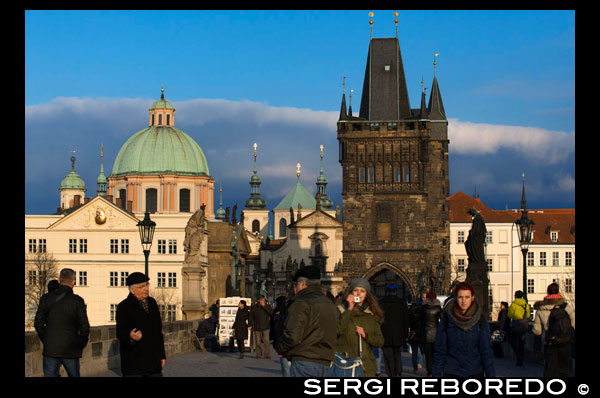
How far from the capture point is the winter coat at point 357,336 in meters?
10.3

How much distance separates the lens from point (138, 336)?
1011 cm

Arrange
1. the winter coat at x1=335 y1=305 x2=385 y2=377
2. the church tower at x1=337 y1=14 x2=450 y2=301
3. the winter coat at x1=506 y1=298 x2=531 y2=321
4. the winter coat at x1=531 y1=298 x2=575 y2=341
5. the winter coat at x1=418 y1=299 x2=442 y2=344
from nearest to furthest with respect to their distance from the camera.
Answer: the winter coat at x1=335 y1=305 x2=385 y2=377, the winter coat at x1=531 y1=298 x2=575 y2=341, the winter coat at x1=418 y1=299 x2=442 y2=344, the winter coat at x1=506 y1=298 x2=531 y2=321, the church tower at x1=337 y1=14 x2=450 y2=301

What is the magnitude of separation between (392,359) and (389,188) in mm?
68123

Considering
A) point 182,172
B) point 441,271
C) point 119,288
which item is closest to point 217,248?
point 119,288

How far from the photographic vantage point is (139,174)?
329 feet

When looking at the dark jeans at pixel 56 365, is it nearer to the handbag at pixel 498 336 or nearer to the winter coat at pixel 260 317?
the winter coat at pixel 260 317

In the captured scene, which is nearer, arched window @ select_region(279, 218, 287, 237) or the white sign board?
the white sign board

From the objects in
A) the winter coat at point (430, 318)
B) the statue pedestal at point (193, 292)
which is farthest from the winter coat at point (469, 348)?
the statue pedestal at point (193, 292)

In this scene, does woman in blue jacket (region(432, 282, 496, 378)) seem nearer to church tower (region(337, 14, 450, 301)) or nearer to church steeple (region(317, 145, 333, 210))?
church tower (region(337, 14, 450, 301))

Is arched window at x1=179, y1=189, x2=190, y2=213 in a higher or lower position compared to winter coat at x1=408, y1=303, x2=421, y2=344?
higher

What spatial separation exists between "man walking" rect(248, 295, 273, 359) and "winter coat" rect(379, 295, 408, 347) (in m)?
8.02

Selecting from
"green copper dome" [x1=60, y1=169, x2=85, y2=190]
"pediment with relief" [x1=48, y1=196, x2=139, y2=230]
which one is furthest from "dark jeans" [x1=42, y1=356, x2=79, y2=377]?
"green copper dome" [x1=60, y1=169, x2=85, y2=190]

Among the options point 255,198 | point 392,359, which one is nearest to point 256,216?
point 255,198

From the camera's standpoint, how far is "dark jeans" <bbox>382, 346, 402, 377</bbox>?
1547 cm
